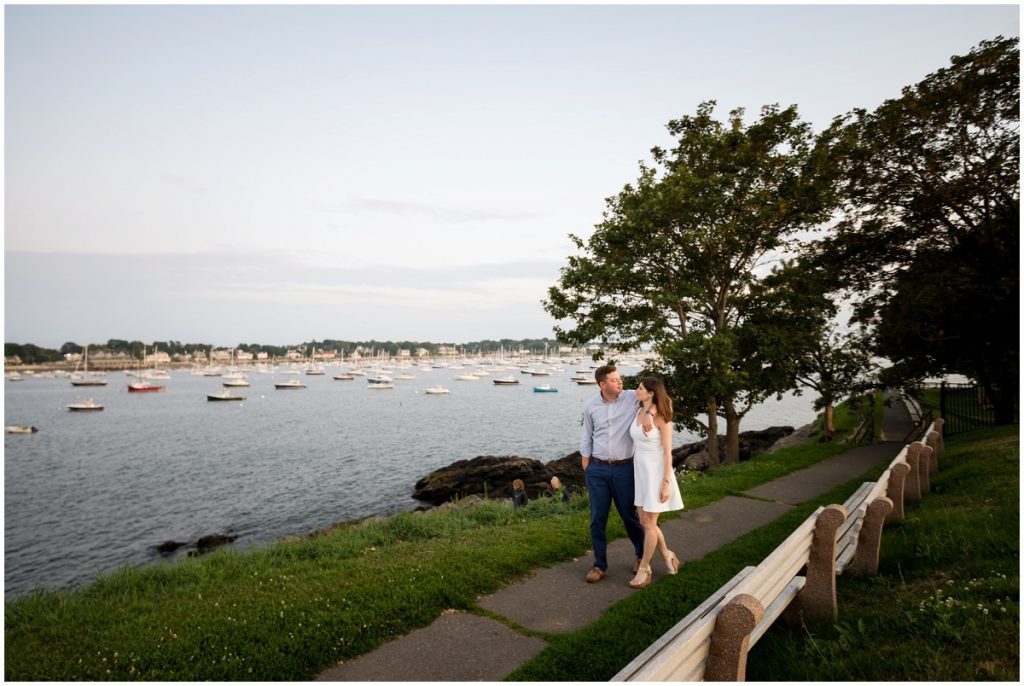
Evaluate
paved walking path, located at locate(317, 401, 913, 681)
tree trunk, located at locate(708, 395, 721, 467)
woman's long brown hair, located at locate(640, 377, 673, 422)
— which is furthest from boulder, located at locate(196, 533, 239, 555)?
woman's long brown hair, located at locate(640, 377, 673, 422)

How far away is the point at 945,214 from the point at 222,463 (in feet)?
134

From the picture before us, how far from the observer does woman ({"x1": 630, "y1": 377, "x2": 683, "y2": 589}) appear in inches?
229

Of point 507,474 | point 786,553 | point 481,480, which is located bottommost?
point 481,480

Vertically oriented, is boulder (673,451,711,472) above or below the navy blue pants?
below

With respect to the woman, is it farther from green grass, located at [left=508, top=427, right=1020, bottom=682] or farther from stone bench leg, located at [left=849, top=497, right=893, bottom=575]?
stone bench leg, located at [left=849, top=497, right=893, bottom=575]

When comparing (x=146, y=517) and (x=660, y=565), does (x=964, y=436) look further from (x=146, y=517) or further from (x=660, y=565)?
(x=146, y=517)

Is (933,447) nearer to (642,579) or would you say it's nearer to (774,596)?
(642,579)

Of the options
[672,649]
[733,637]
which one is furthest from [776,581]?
[672,649]

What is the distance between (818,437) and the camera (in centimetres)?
2092

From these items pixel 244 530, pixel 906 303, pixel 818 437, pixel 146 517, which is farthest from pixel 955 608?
pixel 146 517

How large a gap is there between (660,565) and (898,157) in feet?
45.9

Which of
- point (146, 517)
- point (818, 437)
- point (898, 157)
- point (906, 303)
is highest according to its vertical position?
point (898, 157)

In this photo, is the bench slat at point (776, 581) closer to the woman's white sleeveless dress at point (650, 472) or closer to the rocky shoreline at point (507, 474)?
the woman's white sleeveless dress at point (650, 472)

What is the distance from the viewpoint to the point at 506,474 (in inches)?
1094
